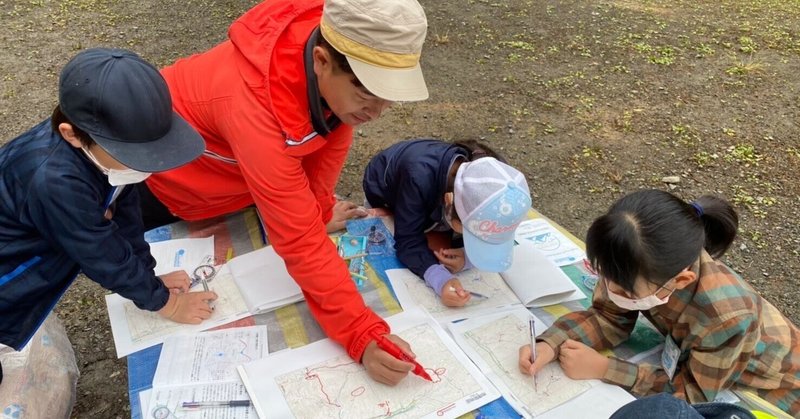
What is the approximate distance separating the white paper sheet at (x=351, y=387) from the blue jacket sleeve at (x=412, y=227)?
38cm

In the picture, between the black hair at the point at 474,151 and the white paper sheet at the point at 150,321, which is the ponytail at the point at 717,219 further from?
the white paper sheet at the point at 150,321

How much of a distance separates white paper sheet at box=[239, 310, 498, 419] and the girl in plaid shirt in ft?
0.67

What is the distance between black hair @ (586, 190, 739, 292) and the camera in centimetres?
136

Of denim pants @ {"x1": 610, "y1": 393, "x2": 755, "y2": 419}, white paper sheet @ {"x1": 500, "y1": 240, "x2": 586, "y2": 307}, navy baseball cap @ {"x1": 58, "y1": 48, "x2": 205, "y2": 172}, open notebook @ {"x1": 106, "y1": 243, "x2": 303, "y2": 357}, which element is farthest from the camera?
white paper sheet @ {"x1": 500, "y1": 240, "x2": 586, "y2": 307}

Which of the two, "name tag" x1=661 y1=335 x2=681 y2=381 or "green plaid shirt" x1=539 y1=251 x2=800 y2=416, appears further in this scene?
"name tag" x1=661 y1=335 x2=681 y2=381

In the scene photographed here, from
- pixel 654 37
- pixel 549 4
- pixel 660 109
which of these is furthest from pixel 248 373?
pixel 549 4

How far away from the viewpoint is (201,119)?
1.76 m

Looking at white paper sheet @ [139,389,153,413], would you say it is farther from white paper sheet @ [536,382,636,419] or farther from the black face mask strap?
white paper sheet @ [536,382,636,419]

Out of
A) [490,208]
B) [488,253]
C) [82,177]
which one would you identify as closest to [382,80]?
[490,208]

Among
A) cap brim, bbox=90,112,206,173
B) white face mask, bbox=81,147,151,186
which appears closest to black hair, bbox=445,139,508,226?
cap brim, bbox=90,112,206,173

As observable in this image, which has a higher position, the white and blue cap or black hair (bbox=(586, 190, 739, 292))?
black hair (bbox=(586, 190, 739, 292))

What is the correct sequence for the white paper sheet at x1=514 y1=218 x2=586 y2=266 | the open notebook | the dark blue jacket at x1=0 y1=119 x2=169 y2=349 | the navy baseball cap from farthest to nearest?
the white paper sheet at x1=514 y1=218 x2=586 y2=266
the open notebook
the dark blue jacket at x1=0 y1=119 x2=169 y2=349
the navy baseball cap

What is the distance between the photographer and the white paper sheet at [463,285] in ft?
6.13

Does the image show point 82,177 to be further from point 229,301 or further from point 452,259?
point 452,259
